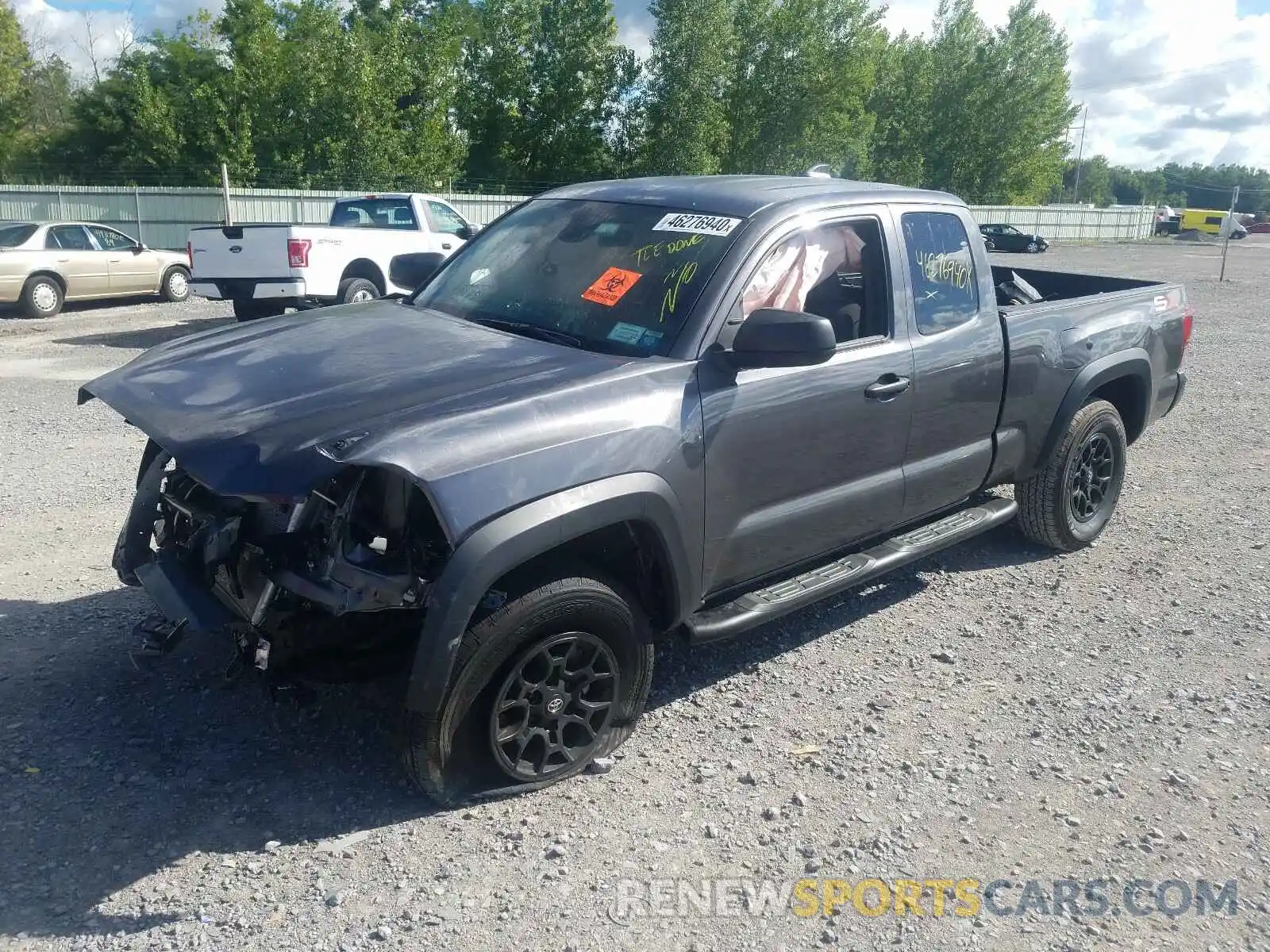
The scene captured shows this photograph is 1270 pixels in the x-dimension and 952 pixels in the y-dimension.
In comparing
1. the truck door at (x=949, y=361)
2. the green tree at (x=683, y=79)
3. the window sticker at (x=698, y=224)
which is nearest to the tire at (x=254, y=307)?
the window sticker at (x=698, y=224)

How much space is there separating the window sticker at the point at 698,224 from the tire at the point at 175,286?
1523 cm

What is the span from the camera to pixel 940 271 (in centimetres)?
467

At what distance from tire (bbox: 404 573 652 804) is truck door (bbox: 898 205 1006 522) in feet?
5.38

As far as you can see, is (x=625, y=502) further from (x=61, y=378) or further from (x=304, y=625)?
(x=61, y=378)

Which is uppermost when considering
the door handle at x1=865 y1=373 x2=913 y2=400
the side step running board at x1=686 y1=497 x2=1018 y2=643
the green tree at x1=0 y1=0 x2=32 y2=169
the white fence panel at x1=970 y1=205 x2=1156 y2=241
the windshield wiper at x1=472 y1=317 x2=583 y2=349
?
the green tree at x1=0 y1=0 x2=32 y2=169

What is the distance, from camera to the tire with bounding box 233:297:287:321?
43.2 feet

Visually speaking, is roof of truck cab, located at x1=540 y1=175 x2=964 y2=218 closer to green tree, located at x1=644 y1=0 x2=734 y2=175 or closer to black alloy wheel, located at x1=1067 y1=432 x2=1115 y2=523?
black alloy wheel, located at x1=1067 y1=432 x2=1115 y2=523

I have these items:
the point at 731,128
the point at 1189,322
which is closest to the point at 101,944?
the point at 1189,322

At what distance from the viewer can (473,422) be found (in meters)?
3.05

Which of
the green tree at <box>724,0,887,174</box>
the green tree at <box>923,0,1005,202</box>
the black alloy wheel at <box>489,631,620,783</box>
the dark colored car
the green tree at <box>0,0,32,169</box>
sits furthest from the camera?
the green tree at <box>923,0,1005,202</box>

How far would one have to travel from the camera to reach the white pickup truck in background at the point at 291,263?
41.2 ft

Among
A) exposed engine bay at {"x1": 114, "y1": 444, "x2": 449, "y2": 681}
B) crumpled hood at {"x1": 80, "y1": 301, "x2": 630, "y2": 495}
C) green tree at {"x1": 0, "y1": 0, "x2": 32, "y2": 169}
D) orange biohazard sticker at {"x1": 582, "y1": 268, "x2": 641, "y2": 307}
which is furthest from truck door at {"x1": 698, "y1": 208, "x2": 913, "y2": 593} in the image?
green tree at {"x1": 0, "y1": 0, "x2": 32, "y2": 169}

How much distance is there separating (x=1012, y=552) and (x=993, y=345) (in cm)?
155

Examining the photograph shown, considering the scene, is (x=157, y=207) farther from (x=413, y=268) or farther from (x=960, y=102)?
(x=960, y=102)
